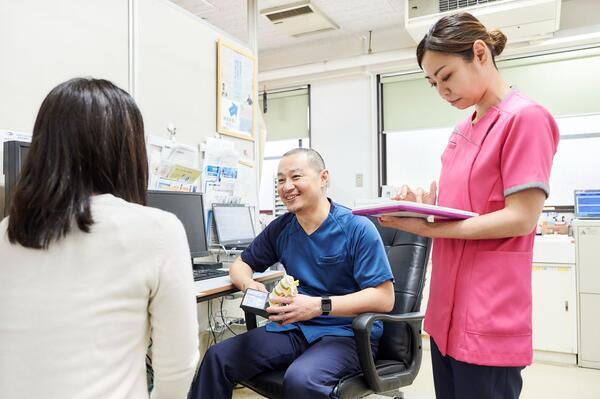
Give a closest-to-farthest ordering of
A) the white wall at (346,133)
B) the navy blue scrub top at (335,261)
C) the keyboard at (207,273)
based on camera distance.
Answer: the navy blue scrub top at (335,261), the keyboard at (207,273), the white wall at (346,133)

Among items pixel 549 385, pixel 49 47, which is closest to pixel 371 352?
pixel 49 47

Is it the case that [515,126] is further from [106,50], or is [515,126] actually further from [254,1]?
[254,1]

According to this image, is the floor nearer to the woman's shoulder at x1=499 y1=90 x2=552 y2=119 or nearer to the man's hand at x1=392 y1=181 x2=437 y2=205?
the man's hand at x1=392 y1=181 x2=437 y2=205

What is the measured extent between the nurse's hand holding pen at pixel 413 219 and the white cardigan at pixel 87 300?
0.62m

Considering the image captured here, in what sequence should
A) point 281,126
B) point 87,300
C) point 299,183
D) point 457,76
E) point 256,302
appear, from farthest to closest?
point 281,126
point 299,183
point 256,302
point 457,76
point 87,300

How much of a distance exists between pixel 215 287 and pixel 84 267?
3.35 feet

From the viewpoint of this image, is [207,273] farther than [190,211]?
No

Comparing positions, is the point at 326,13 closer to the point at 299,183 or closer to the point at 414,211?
the point at 299,183

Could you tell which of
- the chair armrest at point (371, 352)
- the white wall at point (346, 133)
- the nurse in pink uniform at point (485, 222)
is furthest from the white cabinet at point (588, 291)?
the nurse in pink uniform at point (485, 222)

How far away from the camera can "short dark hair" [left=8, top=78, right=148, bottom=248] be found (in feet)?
2.50

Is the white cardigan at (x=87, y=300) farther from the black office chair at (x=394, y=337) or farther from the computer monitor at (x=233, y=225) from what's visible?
the computer monitor at (x=233, y=225)

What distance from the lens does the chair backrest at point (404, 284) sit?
170 centimetres

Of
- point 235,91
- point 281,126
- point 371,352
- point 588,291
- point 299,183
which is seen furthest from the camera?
point 281,126

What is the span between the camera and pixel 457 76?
111cm
